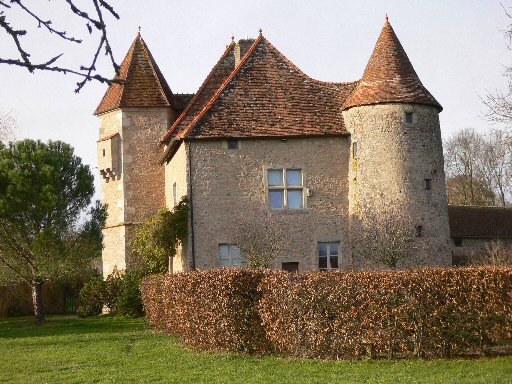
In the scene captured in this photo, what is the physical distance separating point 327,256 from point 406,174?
12.3 ft

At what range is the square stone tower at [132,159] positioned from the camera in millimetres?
32938

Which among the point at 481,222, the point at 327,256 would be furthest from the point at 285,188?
the point at 481,222

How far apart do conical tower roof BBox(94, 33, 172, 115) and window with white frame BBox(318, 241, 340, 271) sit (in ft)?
31.2

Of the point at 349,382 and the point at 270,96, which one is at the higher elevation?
the point at 270,96

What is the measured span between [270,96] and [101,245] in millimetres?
8565

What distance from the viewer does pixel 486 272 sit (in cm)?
1456

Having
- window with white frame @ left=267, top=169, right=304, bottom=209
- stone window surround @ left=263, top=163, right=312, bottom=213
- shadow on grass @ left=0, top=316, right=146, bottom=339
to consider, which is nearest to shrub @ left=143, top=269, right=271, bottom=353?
shadow on grass @ left=0, top=316, right=146, bottom=339

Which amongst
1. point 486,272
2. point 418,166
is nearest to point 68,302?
point 418,166

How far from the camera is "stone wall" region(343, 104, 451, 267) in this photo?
26.4 metres

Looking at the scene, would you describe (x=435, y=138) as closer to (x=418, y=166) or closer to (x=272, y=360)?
(x=418, y=166)

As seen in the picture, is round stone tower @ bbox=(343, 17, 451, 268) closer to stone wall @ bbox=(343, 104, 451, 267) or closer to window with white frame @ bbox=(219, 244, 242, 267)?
stone wall @ bbox=(343, 104, 451, 267)

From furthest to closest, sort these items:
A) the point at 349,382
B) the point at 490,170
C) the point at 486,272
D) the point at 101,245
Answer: the point at 490,170
the point at 101,245
the point at 486,272
the point at 349,382

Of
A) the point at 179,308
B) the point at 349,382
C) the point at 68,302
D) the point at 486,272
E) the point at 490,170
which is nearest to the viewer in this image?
the point at 349,382

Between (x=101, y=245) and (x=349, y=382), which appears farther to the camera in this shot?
(x=101, y=245)
